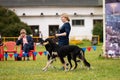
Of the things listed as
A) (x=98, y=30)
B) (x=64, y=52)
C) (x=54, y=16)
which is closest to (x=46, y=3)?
(x=54, y=16)

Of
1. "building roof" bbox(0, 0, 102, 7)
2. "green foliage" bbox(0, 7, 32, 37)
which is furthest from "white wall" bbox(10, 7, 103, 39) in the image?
"green foliage" bbox(0, 7, 32, 37)

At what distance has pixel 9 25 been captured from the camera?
50.9 metres

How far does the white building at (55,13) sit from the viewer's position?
63.3 metres

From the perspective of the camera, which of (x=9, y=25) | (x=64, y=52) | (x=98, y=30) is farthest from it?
(x=98, y=30)

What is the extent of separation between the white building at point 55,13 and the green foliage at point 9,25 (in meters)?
10.2

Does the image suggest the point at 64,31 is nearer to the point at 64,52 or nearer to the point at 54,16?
the point at 64,52

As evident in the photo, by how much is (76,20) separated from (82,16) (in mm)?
942

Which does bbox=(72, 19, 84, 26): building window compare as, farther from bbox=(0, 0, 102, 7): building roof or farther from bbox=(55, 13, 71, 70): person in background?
bbox=(55, 13, 71, 70): person in background

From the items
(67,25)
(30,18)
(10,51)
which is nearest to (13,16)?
(30,18)

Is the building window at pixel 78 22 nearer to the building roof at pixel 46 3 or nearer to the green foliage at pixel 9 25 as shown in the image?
the building roof at pixel 46 3

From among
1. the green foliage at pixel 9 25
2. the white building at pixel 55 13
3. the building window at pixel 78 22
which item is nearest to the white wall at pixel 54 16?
the white building at pixel 55 13

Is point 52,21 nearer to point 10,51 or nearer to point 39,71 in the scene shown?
point 10,51

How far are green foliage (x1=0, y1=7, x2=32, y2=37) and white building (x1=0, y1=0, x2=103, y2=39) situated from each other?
401 inches

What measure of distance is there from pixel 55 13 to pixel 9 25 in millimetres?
13655
